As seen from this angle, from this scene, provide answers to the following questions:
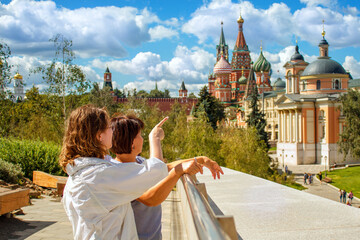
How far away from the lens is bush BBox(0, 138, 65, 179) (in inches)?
466

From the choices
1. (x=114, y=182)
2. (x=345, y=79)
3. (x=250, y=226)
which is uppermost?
(x=345, y=79)

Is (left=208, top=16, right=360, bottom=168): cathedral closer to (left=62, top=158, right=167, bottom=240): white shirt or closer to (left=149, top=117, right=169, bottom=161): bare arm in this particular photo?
(left=149, top=117, right=169, bottom=161): bare arm

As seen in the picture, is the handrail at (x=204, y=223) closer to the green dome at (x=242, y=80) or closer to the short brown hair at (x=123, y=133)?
the short brown hair at (x=123, y=133)

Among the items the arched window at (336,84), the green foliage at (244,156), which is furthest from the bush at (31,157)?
the arched window at (336,84)

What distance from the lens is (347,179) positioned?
33.9 m

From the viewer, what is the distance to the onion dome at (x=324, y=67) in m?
49.2

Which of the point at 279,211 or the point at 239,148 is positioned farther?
the point at 239,148

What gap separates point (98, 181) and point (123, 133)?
1.73 ft

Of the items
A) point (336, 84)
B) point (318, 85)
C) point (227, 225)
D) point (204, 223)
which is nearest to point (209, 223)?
point (204, 223)

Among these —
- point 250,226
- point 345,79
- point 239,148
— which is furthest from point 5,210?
point 345,79

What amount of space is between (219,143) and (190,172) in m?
22.6

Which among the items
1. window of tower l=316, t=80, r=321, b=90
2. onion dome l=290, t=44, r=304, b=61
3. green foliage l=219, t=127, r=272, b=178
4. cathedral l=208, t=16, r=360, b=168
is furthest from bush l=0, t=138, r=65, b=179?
onion dome l=290, t=44, r=304, b=61

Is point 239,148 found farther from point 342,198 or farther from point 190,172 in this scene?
point 190,172

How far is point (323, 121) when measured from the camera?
46594mm
